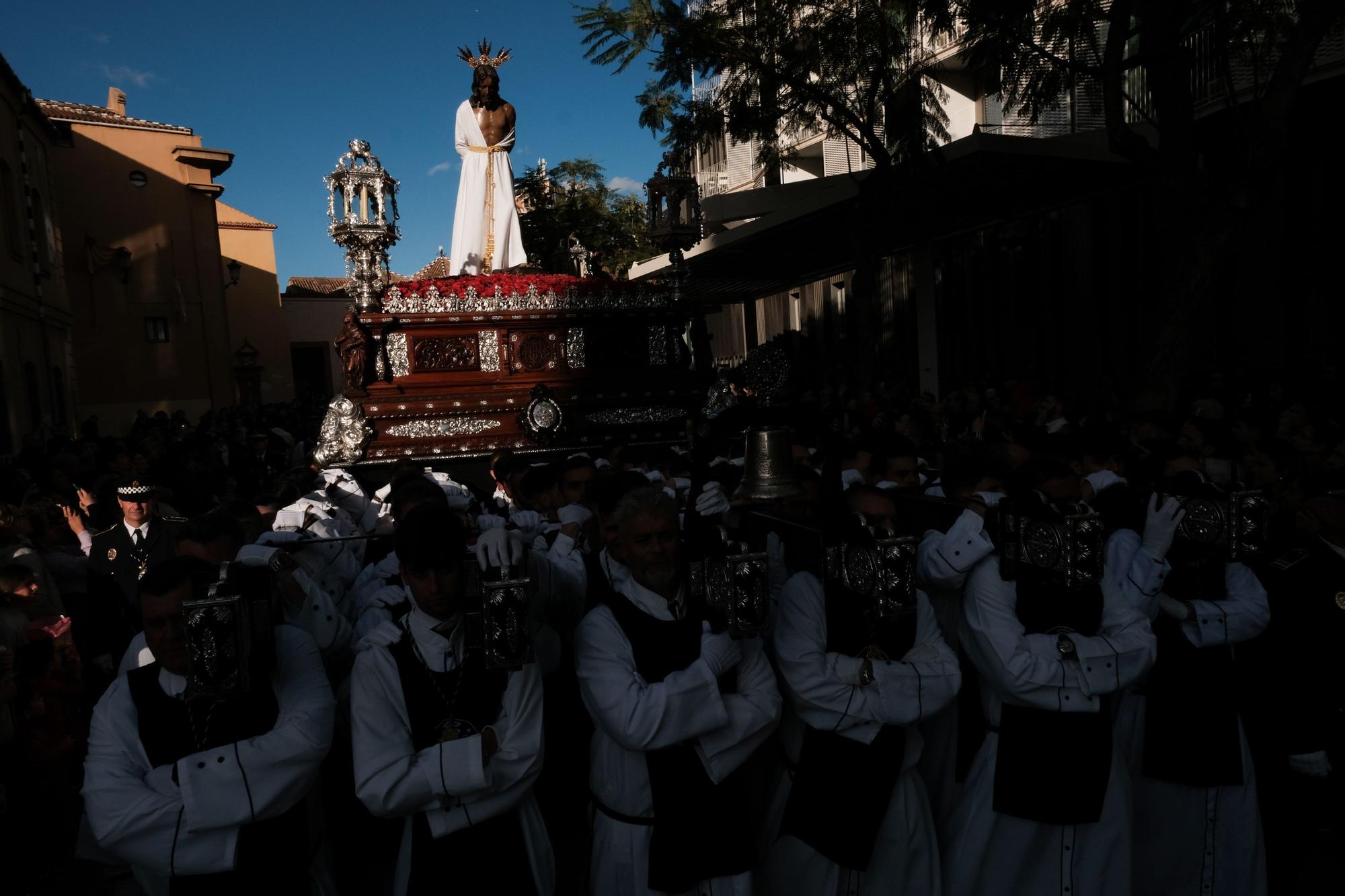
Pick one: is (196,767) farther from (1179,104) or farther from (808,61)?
(808,61)

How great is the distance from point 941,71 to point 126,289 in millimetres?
21649

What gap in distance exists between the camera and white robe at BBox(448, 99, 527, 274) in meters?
11.9

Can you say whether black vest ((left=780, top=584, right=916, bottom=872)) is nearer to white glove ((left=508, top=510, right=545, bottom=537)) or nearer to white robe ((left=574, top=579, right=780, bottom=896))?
white robe ((left=574, top=579, right=780, bottom=896))

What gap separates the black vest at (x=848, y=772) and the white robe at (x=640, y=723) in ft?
0.84

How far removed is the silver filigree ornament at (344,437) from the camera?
32.5 ft

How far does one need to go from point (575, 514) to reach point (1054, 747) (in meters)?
2.61

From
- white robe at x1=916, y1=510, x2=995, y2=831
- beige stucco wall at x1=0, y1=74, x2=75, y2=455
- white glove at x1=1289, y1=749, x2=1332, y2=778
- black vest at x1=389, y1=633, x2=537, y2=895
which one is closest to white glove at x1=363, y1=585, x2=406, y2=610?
black vest at x1=389, y1=633, x2=537, y2=895

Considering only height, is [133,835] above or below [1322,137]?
below

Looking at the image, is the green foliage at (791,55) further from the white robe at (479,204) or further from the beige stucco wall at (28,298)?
the beige stucco wall at (28,298)

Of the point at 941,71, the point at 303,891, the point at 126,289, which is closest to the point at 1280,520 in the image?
the point at 303,891

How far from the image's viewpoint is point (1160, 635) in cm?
391

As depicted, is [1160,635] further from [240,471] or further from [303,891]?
[240,471]

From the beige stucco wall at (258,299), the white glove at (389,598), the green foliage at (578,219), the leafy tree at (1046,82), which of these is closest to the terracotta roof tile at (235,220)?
the beige stucco wall at (258,299)

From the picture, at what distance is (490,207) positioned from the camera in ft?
39.8
